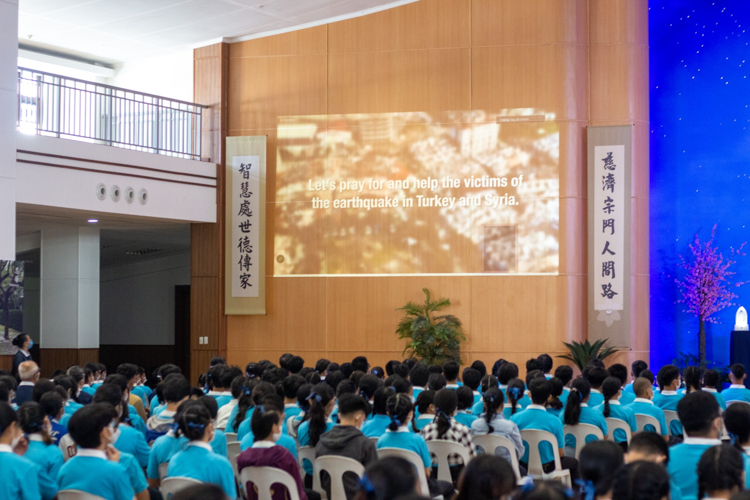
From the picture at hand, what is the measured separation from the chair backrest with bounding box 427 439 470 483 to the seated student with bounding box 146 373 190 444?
1.66 meters

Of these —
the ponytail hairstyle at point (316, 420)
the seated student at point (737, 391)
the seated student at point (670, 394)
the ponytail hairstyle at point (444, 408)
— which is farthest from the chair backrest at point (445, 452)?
the seated student at point (737, 391)

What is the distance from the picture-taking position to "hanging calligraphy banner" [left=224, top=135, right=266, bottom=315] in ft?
40.4

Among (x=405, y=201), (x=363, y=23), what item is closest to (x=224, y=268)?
(x=405, y=201)

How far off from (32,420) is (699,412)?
3.34 metres

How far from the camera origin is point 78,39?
13.2 metres

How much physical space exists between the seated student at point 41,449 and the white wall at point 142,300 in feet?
43.9

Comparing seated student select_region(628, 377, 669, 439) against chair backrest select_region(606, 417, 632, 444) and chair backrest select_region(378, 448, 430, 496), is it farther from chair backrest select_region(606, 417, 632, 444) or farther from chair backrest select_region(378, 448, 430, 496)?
chair backrest select_region(378, 448, 430, 496)

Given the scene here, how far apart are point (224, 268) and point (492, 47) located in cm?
547

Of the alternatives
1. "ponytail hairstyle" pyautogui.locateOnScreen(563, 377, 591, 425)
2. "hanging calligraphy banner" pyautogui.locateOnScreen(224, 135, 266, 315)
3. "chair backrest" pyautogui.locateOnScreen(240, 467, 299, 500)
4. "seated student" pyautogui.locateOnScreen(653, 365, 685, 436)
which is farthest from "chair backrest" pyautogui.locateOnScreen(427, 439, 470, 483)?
"hanging calligraphy banner" pyautogui.locateOnScreen(224, 135, 266, 315)

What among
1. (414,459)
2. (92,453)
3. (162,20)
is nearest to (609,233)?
(162,20)

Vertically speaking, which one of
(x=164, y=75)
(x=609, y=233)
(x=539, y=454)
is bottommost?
(x=539, y=454)

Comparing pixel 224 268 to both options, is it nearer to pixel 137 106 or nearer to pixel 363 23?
pixel 137 106

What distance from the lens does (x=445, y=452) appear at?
4844mm

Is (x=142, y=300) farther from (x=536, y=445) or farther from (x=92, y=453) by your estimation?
(x=92, y=453)
